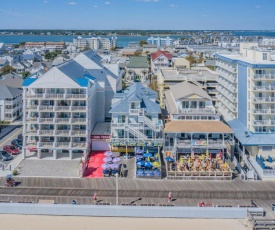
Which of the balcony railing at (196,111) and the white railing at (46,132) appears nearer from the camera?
the white railing at (46,132)

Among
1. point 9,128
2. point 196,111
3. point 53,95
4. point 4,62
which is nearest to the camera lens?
point 53,95

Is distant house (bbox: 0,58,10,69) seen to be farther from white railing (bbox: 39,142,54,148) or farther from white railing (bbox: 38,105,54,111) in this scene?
white railing (bbox: 39,142,54,148)

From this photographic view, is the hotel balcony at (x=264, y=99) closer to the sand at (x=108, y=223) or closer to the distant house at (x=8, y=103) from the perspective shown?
the sand at (x=108, y=223)

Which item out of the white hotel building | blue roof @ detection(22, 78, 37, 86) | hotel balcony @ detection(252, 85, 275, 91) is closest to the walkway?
the white hotel building

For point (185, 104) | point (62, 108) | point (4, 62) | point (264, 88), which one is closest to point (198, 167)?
point (185, 104)

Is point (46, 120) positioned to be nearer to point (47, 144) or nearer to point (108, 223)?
point (47, 144)

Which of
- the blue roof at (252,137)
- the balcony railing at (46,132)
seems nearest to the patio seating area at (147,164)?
the blue roof at (252,137)

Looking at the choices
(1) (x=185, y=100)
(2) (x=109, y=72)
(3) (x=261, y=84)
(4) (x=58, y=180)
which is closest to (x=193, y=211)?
(4) (x=58, y=180)
